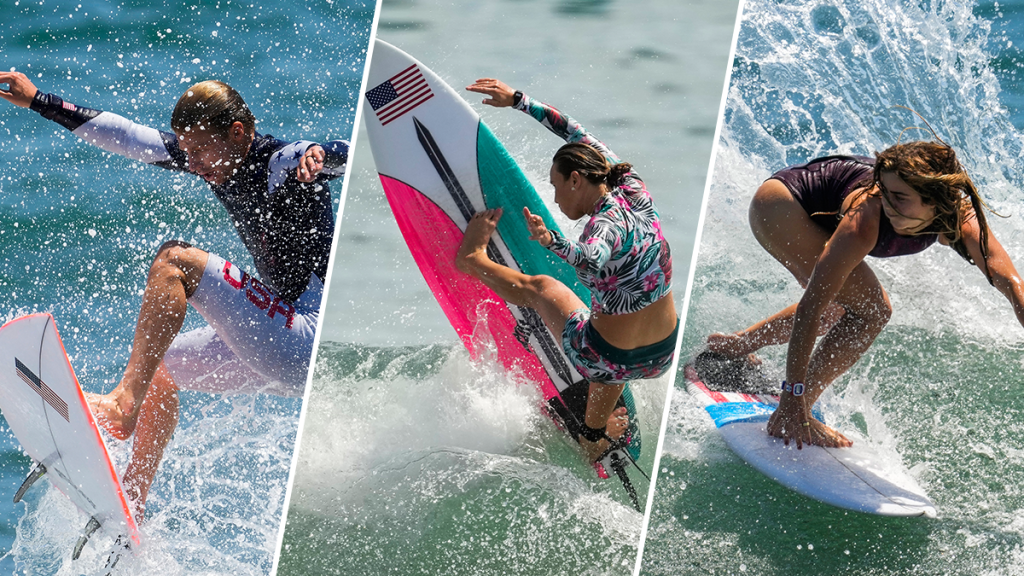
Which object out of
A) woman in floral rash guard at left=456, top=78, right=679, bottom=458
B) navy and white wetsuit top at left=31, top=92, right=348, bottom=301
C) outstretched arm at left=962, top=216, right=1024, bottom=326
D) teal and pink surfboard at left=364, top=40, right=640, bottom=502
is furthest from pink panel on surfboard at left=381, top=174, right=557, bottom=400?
outstretched arm at left=962, top=216, right=1024, bottom=326

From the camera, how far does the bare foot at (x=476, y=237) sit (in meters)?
2.59

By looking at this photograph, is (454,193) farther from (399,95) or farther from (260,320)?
(260,320)

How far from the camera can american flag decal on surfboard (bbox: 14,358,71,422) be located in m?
2.19

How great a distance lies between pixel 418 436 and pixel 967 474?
67.6 inches

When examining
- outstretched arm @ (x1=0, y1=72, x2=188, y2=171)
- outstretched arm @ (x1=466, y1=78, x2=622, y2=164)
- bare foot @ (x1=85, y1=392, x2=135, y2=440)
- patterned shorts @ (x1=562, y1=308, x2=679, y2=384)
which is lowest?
patterned shorts @ (x1=562, y1=308, x2=679, y2=384)

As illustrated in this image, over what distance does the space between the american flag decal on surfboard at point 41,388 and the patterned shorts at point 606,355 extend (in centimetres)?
136

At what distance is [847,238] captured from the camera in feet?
7.38

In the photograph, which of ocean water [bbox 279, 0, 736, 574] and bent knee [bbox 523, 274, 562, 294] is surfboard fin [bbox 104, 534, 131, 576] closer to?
ocean water [bbox 279, 0, 736, 574]

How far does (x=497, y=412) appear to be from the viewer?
280 cm

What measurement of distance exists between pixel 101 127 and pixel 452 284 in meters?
1.11

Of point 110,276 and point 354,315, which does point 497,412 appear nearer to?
point 354,315

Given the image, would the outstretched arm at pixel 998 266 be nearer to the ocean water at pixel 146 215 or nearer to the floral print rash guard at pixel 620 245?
the floral print rash guard at pixel 620 245

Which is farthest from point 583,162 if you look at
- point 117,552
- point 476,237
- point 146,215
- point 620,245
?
point 146,215

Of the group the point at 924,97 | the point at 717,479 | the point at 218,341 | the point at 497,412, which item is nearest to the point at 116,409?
the point at 218,341
